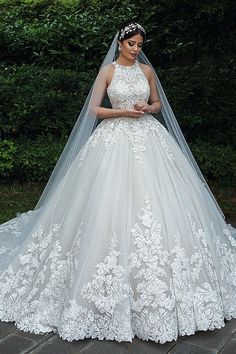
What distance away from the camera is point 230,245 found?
4105 mm

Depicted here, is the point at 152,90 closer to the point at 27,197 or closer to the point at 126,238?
the point at 126,238

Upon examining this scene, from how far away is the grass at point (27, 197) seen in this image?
645cm

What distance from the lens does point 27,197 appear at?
7.10 meters

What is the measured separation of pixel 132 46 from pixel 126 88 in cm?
34

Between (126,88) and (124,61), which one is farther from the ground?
(124,61)

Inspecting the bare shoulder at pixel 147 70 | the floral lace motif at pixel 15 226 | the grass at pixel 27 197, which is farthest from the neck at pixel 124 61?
the grass at pixel 27 197

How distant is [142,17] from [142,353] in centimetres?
638

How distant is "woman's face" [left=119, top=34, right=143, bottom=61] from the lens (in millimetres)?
3975

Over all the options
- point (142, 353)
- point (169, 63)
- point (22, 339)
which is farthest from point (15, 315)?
point (169, 63)

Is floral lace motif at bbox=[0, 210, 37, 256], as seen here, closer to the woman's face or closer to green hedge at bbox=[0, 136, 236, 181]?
green hedge at bbox=[0, 136, 236, 181]

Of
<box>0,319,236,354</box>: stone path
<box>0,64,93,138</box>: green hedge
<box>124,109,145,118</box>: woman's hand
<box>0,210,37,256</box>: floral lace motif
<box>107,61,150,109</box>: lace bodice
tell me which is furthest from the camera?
<box>0,64,93,138</box>: green hedge

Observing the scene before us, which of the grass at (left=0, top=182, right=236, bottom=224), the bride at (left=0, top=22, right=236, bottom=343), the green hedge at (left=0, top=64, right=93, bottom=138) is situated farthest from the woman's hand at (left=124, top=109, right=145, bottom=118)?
the green hedge at (left=0, top=64, right=93, bottom=138)

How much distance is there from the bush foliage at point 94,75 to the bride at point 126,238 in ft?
10.8

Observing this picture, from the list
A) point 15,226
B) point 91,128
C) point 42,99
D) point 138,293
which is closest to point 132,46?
point 91,128
